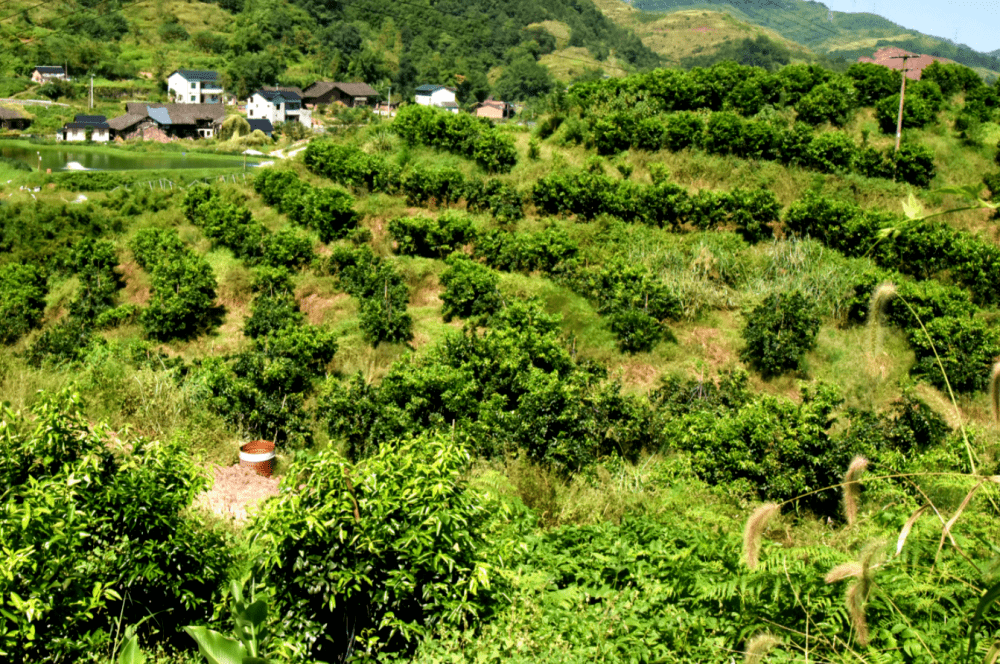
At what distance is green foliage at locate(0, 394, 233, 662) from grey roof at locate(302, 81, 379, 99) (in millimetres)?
54127

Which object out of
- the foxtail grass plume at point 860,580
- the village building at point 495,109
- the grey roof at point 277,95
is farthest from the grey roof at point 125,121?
the foxtail grass plume at point 860,580

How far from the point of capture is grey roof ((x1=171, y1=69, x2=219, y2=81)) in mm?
55375

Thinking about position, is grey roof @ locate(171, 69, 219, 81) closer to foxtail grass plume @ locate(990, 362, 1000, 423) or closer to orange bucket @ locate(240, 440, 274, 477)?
orange bucket @ locate(240, 440, 274, 477)

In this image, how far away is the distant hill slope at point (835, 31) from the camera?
8731 centimetres

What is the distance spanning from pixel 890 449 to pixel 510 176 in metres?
9.40

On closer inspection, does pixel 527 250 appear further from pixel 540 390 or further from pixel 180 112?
pixel 180 112

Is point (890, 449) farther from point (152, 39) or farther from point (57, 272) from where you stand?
point (152, 39)

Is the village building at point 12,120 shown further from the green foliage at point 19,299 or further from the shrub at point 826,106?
the shrub at point 826,106

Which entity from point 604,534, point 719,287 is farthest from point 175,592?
point 719,287

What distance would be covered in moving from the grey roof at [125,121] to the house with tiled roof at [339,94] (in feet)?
37.5

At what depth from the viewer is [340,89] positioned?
54625 mm

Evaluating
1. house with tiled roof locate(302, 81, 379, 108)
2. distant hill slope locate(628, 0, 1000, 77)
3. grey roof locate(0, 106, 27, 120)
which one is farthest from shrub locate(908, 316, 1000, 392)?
distant hill slope locate(628, 0, 1000, 77)

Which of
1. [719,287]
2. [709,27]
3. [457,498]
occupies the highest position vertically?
[709,27]

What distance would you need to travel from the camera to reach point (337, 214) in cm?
1323
